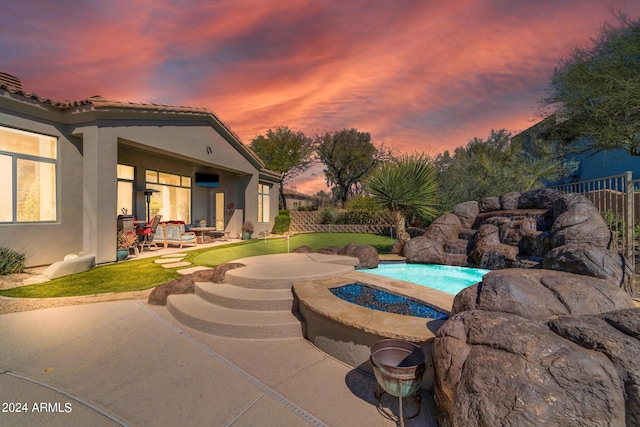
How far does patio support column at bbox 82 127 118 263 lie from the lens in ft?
28.3

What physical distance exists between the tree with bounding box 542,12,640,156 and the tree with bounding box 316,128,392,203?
1932 cm

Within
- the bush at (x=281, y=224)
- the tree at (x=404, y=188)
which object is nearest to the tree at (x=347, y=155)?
the bush at (x=281, y=224)

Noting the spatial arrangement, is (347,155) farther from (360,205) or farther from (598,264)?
(598,264)

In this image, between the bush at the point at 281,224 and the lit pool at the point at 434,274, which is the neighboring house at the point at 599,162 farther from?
the bush at the point at 281,224

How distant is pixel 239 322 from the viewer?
421cm

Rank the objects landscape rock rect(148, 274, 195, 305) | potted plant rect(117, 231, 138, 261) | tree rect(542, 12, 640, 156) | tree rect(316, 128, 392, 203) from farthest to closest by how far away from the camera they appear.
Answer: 1. tree rect(316, 128, 392, 203)
2. potted plant rect(117, 231, 138, 261)
3. tree rect(542, 12, 640, 156)
4. landscape rock rect(148, 274, 195, 305)

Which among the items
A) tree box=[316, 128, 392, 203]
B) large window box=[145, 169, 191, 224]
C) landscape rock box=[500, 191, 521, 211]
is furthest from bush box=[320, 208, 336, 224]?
landscape rock box=[500, 191, 521, 211]

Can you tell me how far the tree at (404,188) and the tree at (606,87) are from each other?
5.72 metres

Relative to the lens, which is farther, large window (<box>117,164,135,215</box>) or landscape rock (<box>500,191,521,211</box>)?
large window (<box>117,164,135,215</box>)

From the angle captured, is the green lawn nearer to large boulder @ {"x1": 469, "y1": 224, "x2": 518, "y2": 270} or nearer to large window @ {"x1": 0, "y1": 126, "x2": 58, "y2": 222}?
large window @ {"x1": 0, "y1": 126, "x2": 58, "y2": 222}

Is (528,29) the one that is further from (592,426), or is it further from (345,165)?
(345,165)

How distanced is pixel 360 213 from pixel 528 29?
561 inches

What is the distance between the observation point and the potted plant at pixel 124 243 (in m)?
9.33

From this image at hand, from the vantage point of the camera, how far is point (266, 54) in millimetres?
10180
